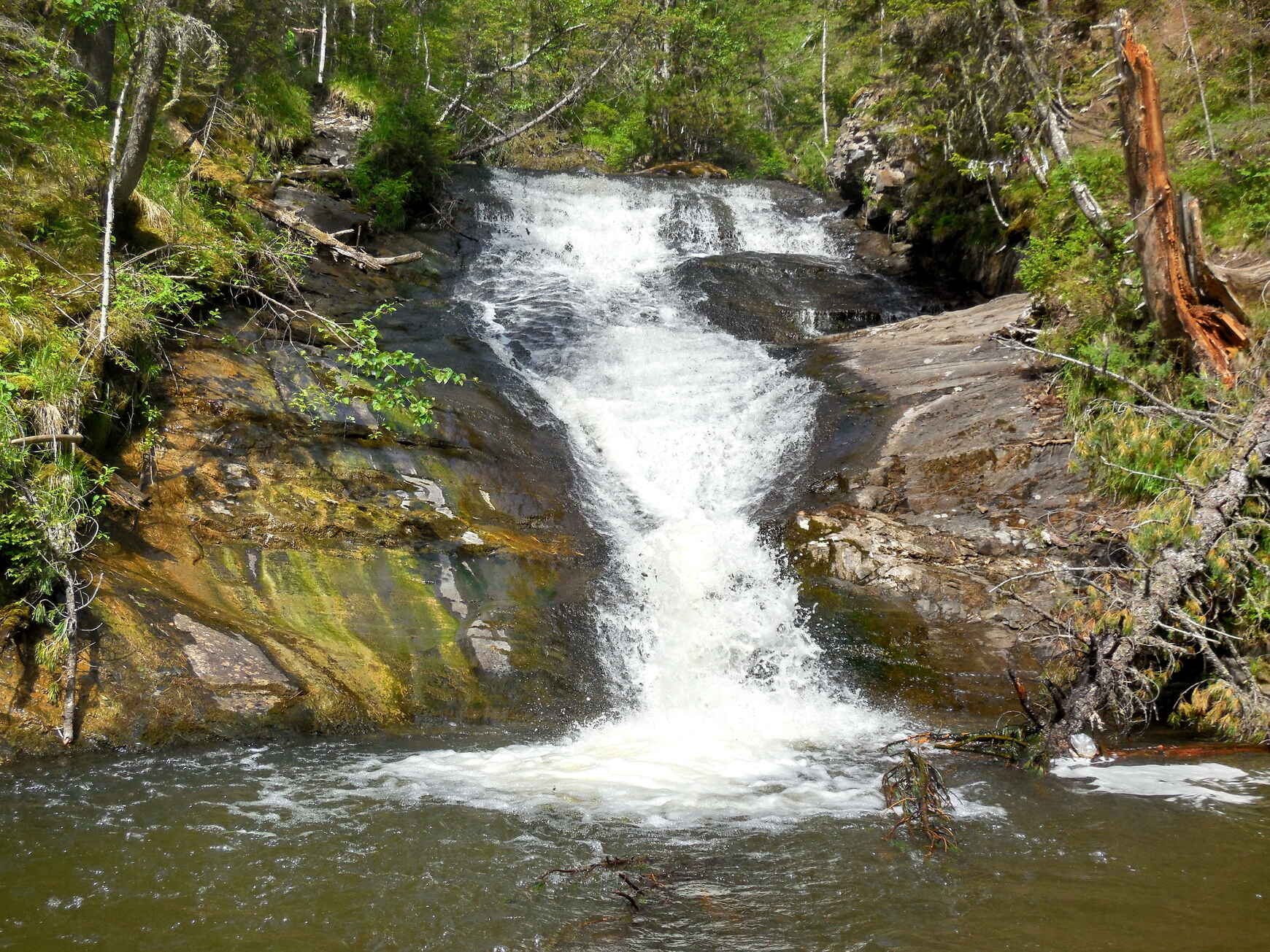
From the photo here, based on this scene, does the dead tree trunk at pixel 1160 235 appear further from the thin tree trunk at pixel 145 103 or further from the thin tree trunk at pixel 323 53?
the thin tree trunk at pixel 323 53

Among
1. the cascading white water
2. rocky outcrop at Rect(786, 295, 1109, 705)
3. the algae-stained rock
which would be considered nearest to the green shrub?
the cascading white water

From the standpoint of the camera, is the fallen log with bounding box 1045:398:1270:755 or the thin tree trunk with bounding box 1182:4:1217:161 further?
the thin tree trunk with bounding box 1182:4:1217:161

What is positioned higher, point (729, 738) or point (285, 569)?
point (285, 569)

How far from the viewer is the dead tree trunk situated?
725 centimetres

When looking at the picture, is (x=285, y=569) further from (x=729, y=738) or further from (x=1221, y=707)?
(x=1221, y=707)

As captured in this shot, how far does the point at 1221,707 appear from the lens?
225 inches

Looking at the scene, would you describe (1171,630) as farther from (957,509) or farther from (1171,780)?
(957,509)

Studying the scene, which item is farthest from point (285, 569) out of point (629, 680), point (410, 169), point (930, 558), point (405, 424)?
point (410, 169)

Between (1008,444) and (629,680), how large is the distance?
506 cm

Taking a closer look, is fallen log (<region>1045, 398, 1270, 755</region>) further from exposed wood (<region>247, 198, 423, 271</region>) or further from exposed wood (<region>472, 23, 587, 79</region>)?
exposed wood (<region>472, 23, 587, 79</region>)

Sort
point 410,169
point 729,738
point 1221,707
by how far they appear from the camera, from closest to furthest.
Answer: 1. point 1221,707
2. point 729,738
3. point 410,169

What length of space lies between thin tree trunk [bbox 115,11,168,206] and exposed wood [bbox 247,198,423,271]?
3740mm

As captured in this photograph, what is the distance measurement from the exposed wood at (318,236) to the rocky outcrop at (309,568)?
240 centimetres

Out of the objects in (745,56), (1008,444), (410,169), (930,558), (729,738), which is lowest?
(729,738)
